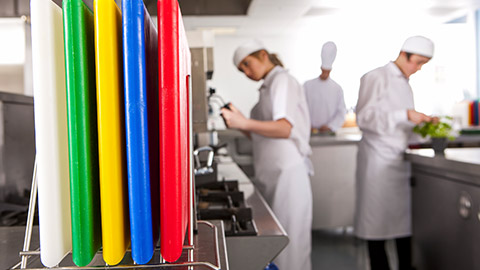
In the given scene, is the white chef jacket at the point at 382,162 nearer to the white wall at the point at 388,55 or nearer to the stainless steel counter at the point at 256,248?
the white wall at the point at 388,55

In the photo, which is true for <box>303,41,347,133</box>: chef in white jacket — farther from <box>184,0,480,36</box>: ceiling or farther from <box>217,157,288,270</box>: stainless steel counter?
<box>217,157,288,270</box>: stainless steel counter

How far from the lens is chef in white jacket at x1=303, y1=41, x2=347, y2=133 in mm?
1960

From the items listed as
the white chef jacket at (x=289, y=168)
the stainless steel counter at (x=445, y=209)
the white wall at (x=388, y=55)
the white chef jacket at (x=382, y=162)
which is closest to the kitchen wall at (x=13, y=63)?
the white wall at (x=388, y=55)

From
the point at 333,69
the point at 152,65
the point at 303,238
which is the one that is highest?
the point at 333,69

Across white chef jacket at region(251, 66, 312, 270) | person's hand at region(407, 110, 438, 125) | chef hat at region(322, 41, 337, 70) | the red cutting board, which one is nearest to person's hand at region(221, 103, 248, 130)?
white chef jacket at region(251, 66, 312, 270)

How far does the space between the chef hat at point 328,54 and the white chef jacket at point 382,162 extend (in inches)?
7.0

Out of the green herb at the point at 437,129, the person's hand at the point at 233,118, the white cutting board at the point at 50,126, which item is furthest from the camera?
the green herb at the point at 437,129

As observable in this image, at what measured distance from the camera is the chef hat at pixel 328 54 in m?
1.94

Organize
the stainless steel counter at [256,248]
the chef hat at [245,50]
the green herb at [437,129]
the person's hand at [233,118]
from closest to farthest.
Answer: the stainless steel counter at [256,248] → the person's hand at [233,118] → the green herb at [437,129] → the chef hat at [245,50]

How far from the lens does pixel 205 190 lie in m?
1.32

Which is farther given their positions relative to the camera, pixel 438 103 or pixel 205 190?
pixel 438 103

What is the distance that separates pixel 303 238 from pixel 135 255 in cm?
161

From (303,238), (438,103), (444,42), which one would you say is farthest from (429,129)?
(303,238)

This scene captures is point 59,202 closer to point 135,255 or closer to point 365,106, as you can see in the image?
point 135,255
